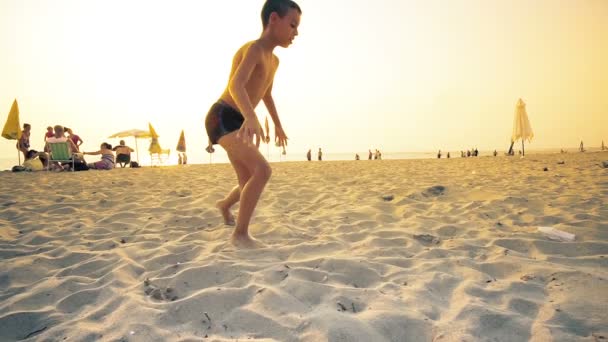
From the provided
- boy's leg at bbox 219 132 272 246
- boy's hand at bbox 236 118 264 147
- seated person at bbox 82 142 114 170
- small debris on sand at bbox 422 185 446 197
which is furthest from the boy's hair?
seated person at bbox 82 142 114 170

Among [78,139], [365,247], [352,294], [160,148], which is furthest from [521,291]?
[160,148]

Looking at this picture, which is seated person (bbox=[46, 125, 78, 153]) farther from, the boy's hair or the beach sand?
the boy's hair

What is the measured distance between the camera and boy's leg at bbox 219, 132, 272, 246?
2416mm

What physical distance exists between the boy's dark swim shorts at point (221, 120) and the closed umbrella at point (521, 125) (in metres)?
16.9

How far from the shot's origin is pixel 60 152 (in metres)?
9.75

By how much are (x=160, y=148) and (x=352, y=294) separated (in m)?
19.3

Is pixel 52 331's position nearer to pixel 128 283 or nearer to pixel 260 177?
pixel 128 283

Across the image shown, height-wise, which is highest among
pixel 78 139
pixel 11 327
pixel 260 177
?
pixel 78 139

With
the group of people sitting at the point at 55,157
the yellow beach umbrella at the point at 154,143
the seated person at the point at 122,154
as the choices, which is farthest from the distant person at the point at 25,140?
the yellow beach umbrella at the point at 154,143

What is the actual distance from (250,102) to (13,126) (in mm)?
11725

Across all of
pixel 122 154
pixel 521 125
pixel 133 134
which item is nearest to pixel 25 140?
pixel 122 154

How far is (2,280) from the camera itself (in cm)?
191

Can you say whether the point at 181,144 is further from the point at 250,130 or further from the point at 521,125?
the point at 250,130

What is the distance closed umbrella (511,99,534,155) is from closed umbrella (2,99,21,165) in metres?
19.6
